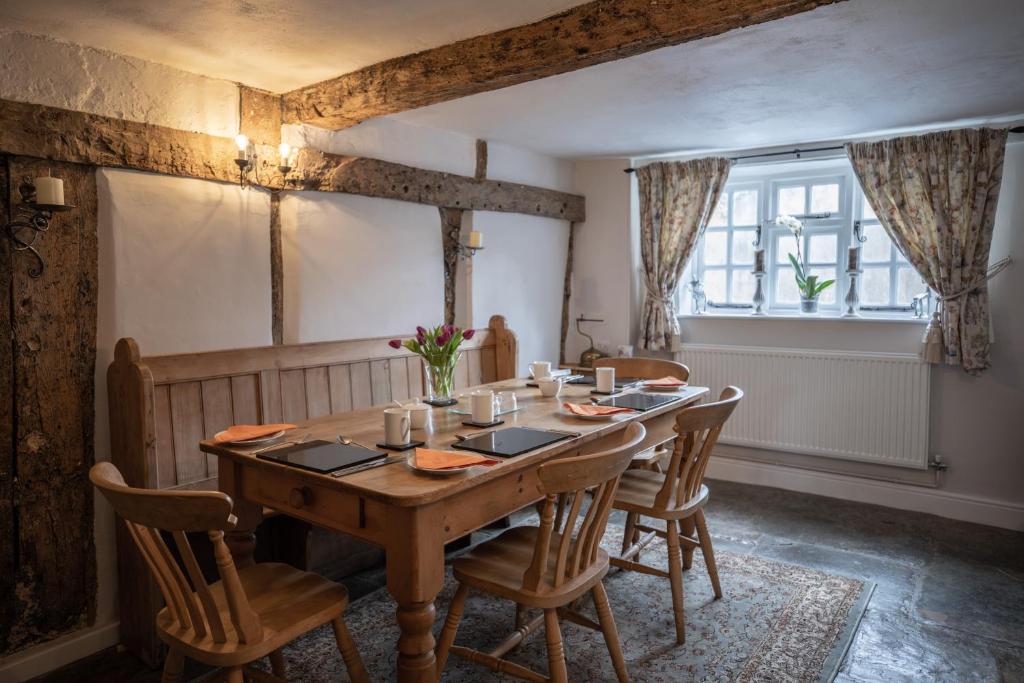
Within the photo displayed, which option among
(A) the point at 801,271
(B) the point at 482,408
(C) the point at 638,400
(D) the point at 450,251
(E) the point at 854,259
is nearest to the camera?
(B) the point at 482,408

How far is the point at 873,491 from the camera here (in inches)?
162

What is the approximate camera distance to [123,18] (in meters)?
2.24

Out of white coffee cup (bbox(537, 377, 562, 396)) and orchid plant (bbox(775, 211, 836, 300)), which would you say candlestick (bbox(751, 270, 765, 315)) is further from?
white coffee cup (bbox(537, 377, 562, 396))

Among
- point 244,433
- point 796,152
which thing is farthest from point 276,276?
point 796,152

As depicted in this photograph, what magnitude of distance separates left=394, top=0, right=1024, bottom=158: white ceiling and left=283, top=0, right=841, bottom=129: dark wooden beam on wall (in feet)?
1.54

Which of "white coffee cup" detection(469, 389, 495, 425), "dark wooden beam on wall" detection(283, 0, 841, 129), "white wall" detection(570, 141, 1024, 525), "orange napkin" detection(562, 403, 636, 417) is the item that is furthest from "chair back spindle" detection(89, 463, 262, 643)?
"white wall" detection(570, 141, 1024, 525)

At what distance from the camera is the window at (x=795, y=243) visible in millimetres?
4238

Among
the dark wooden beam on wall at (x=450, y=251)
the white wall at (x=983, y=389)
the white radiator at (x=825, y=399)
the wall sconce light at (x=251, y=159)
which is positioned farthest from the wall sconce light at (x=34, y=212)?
the white wall at (x=983, y=389)

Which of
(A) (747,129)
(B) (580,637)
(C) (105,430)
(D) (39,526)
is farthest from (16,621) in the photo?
(A) (747,129)

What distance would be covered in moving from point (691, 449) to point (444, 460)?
1.07 metres

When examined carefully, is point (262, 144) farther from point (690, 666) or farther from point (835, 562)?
point (835, 562)

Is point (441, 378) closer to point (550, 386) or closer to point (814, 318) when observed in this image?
point (550, 386)

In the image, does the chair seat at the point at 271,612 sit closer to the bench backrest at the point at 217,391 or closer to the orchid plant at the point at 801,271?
the bench backrest at the point at 217,391

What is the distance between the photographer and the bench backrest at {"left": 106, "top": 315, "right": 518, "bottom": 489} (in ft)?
7.92
